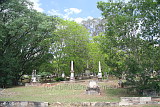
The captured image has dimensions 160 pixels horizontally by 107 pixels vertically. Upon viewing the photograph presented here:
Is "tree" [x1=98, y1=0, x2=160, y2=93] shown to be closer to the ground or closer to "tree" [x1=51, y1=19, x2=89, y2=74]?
the ground

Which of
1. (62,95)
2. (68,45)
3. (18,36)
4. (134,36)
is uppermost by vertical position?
(18,36)

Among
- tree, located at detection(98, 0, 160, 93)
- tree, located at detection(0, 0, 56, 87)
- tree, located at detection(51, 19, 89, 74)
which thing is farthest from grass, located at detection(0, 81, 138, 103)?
tree, located at detection(51, 19, 89, 74)

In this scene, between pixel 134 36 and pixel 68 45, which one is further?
pixel 68 45

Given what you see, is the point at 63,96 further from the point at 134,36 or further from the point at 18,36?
the point at 18,36

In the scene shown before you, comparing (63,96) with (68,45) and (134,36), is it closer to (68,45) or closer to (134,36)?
(134,36)

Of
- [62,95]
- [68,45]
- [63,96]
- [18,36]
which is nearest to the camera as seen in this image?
[63,96]

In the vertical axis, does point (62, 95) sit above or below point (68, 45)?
below

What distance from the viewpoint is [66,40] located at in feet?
98.2

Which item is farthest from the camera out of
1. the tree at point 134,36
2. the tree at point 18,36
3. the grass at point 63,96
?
the tree at point 18,36

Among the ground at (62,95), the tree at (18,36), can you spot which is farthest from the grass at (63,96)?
the tree at (18,36)

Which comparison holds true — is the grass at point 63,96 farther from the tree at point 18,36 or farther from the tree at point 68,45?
the tree at point 68,45

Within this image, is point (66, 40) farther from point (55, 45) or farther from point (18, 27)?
point (18, 27)

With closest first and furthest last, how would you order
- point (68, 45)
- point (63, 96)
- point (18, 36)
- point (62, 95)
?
point (63, 96), point (62, 95), point (18, 36), point (68, 45)

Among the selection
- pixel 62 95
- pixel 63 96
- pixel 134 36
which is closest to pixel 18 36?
pixel 62 95
